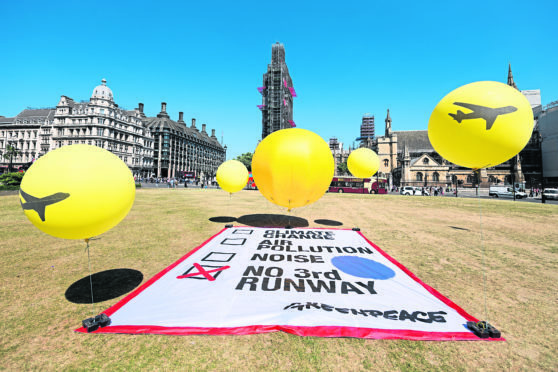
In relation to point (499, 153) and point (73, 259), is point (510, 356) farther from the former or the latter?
point (73, 259)

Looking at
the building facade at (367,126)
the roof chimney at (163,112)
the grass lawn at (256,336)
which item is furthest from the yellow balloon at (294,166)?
the building facade at (367,126)

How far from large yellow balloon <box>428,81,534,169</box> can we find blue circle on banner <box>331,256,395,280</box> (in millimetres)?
3187

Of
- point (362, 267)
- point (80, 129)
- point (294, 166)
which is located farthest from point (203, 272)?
point (80, 129)

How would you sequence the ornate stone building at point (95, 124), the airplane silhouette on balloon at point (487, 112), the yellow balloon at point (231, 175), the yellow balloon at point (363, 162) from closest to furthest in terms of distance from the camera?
the airplane silhouette on balloon at point (487, 112) → the yellow balloon at point (363, 162) → the yellow balloon at point (231, 175) → the ornate stone building at point (95, 124)

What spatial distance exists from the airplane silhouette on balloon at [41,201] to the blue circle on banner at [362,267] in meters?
5.74

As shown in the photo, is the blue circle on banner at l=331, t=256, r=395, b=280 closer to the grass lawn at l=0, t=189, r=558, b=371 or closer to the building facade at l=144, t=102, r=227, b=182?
the grass lawn at l=0, t=189, r=558, b=371

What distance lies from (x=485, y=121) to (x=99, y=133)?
79430 millimetres

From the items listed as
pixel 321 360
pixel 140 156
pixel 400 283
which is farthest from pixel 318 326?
pixel 140 156

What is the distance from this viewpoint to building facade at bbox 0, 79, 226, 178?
60875mm

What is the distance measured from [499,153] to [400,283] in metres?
3.29

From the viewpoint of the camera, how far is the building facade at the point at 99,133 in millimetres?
60875

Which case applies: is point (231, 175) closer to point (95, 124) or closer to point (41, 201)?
point (41, 201)

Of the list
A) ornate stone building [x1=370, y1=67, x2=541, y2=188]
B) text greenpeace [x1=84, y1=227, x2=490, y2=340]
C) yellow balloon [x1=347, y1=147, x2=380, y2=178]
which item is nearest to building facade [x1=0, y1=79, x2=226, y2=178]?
yellow balloon [x1=347, y1=147, x2=380, y2=178]

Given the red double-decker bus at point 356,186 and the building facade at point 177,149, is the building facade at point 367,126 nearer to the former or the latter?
the building facade at point 177,149
